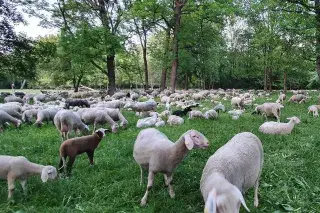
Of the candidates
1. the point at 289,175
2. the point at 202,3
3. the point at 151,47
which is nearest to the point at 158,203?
the point at 289,175

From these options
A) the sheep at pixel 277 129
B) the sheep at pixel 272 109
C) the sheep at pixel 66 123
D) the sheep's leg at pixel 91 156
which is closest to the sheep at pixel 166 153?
the sheep's leg at pixel 91 156

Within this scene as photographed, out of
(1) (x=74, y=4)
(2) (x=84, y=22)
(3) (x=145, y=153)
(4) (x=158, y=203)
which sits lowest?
(4) (x=158, y=203)

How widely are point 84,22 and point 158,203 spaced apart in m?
23.9

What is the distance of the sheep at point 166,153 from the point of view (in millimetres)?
4730

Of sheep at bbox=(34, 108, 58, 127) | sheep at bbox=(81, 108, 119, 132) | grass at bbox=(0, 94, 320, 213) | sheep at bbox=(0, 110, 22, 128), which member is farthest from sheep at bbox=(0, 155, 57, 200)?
sheep at bbox=(34, 108, 58, 127)

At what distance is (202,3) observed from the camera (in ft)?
85.1

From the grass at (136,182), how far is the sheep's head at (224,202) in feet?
5.37

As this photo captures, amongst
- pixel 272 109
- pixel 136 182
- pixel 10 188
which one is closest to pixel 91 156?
pixel 136 182

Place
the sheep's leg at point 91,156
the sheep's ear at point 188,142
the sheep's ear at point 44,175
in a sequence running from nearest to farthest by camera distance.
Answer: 1. the sheep's ear at point 188,142
2. the sheep's ear at point 44,175
3. the sheep's leg at point 91,156

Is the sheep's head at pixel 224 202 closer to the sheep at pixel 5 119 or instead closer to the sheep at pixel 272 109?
the sheep at pixel 272 109

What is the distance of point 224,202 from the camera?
3.21m

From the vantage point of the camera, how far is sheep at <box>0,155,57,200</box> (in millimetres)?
5258

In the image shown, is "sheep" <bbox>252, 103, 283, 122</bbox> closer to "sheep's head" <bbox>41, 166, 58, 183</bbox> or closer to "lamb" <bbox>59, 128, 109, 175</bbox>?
"lamb" <bbox>59, 128, 109, 175</bbox>

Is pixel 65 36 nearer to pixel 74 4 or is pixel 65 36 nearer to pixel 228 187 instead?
pixel 74 4
